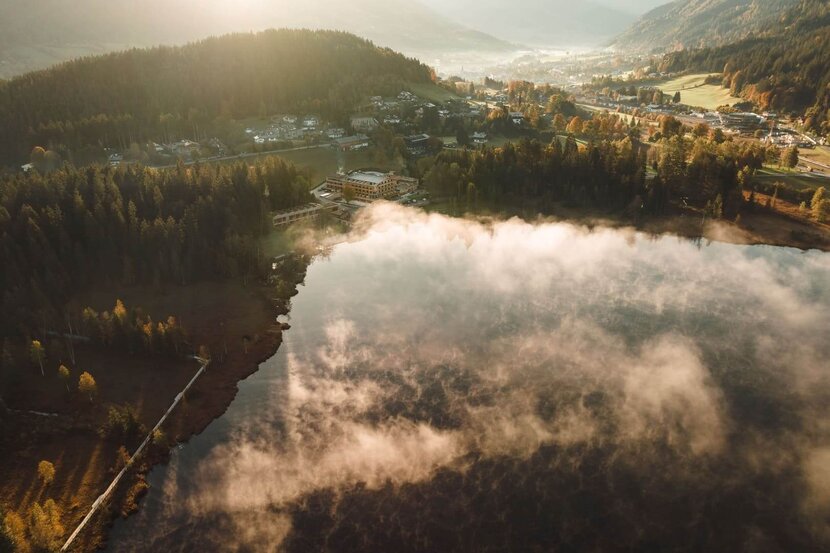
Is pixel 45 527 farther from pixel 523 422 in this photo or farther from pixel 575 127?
pixel 575 127

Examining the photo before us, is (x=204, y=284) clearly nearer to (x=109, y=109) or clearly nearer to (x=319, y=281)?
(x=319, y=281)

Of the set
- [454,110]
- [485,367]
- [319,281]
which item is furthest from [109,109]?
[485,367]

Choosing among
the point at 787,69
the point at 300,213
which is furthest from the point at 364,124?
the point at 787,69

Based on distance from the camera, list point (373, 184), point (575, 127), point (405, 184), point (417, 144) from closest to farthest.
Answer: point (373, 184) < point (405, 184) < point (417, 144) < point (575, 127)

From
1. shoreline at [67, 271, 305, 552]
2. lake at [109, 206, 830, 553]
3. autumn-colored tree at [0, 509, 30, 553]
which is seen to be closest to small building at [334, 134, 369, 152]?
lake at [109, 206, 830, 553]

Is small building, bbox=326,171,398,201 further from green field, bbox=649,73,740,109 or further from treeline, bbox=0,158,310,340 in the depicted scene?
green field, bbox=649,73,740,109
